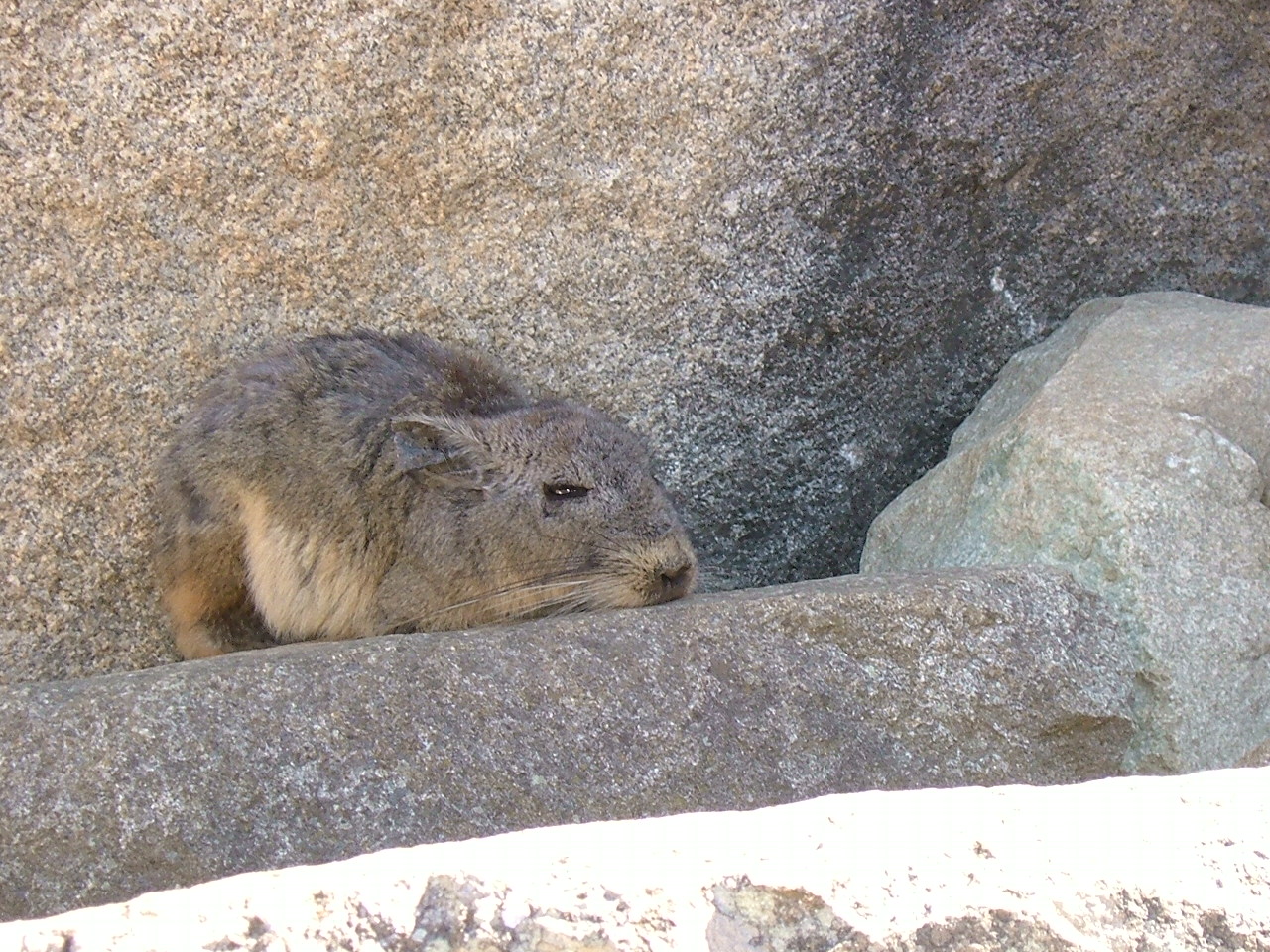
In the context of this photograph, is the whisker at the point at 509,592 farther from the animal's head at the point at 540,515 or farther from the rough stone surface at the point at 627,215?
the rough stone surface at the point at 627,215

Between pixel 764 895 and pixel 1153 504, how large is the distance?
2.64 meters

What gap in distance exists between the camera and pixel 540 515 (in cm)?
466

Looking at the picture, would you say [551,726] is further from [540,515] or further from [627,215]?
[627,215]

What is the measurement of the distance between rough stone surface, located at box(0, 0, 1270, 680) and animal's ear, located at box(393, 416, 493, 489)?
0.61m

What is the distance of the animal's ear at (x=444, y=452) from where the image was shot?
4.67 metres

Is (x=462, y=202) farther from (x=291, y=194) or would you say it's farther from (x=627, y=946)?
(x=627, y=946)

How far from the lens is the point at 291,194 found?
498cm

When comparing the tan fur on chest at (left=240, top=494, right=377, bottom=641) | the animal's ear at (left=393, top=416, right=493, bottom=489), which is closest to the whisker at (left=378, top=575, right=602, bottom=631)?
the tan fur on chest at (left=240, top=494, right=377, bottom=641)

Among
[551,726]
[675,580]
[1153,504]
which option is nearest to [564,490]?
[675,580]

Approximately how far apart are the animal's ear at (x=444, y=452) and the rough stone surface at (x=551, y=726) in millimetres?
928

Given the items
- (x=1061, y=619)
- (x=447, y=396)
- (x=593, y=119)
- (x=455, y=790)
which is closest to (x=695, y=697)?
(x=455, y=790)

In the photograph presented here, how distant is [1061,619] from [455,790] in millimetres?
1739

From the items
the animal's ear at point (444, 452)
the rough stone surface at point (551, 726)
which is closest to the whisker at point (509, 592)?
the animal's ear at point (444, 452)

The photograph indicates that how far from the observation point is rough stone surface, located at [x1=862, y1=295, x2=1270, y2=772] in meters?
4.12
